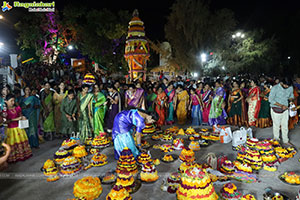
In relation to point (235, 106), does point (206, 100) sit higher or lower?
higher

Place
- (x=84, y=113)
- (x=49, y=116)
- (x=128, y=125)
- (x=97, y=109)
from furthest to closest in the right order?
(x=49, y=116) < (x=97, y=109) < (x=84, y=113) < (x=128, y=125)

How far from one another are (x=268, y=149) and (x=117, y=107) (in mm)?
3990

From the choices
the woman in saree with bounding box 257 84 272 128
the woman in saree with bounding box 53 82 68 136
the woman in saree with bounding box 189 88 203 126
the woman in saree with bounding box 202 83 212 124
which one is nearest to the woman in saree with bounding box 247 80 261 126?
the woman in saree with bounding box 257 84 272 128

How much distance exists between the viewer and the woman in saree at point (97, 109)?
5668mm

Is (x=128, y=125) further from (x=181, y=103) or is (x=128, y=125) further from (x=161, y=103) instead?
(x=181, y=103)

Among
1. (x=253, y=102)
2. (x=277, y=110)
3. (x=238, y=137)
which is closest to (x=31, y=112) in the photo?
(x=238, y=137)

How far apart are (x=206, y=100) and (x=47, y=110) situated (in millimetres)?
5251

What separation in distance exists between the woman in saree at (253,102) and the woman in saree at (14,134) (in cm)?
635

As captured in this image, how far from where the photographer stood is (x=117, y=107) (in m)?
6.00

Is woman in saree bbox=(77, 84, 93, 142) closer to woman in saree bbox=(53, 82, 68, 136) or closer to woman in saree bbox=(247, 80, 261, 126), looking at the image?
woman in saree bbox=(53, 82, 68, 136)

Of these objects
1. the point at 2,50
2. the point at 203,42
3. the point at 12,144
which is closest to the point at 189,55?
the point at 203,42

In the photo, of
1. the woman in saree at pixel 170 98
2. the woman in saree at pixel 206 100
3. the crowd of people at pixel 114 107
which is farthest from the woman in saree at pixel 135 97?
the woman in saree at pixel 206 100

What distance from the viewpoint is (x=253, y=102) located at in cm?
641

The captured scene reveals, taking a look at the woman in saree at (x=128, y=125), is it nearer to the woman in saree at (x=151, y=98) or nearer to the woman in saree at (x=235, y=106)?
the woman in saree at (x=151, y=98)
